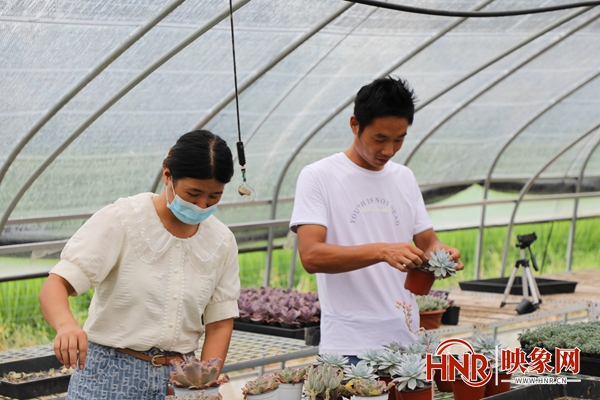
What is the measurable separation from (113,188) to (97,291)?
334 cm

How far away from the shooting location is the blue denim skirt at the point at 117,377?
2076 mm

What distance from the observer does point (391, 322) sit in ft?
7.97

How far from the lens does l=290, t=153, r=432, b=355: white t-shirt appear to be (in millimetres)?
2412

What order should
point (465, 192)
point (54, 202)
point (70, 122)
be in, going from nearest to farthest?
point (70, 122) → point (54, 202) → point (465, 192)

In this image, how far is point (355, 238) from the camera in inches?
96.0

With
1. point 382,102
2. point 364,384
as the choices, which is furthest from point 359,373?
point 382,102

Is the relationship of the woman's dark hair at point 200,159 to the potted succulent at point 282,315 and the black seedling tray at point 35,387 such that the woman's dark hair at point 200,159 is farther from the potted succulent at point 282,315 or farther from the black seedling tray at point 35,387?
the potted succulent at point 282,315

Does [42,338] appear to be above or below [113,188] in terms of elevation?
below

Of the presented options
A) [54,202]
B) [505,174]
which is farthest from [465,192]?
[54,202]

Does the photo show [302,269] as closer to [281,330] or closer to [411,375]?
[281,330]

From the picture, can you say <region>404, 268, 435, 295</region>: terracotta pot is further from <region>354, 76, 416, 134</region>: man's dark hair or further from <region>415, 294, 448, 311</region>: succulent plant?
<region>415, 294, 448, 311</region>: succulent plant

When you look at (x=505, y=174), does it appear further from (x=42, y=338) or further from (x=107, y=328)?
(x=107, y=328)

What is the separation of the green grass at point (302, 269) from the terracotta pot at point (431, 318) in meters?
2.61

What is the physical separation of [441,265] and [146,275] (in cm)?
81
